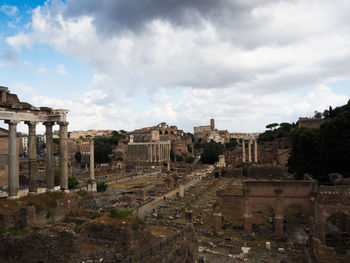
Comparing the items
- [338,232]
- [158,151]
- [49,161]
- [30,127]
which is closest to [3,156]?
[49,161]

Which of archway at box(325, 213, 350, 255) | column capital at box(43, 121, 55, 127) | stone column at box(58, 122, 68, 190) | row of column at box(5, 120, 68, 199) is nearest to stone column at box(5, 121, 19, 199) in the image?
row of column at box(5, 120, 68, 199)

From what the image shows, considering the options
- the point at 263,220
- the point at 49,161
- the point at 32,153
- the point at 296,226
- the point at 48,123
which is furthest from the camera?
the point at 263,220

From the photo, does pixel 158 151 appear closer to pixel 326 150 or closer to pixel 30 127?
pixel 326 150

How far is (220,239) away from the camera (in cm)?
2122

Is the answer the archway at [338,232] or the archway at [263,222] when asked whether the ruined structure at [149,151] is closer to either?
the archway at [263,222]

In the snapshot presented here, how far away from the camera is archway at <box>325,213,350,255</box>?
18584 millimetres

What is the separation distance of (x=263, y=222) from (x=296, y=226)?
108 inches

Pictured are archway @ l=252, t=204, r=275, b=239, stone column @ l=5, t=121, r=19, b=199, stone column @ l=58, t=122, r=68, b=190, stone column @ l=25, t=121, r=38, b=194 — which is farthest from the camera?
archway @ l=252, t=204, r=275, b=239

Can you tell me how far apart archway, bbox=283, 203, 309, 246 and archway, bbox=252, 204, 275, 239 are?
1.16m

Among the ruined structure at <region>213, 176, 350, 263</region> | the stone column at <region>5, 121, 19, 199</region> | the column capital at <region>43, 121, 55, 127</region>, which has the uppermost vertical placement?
the column capital at <region>43, 121, 55, 127</region>

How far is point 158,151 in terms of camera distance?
341 feet

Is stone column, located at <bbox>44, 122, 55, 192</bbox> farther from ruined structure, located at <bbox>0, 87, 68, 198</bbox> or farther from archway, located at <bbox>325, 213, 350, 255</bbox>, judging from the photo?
archway, located at <bbox>325, 213, 350, 255</bbox>

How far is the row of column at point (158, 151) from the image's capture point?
103688mm

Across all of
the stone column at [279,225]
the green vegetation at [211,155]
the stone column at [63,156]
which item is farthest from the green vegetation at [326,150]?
the green vegetation at [211,155]
